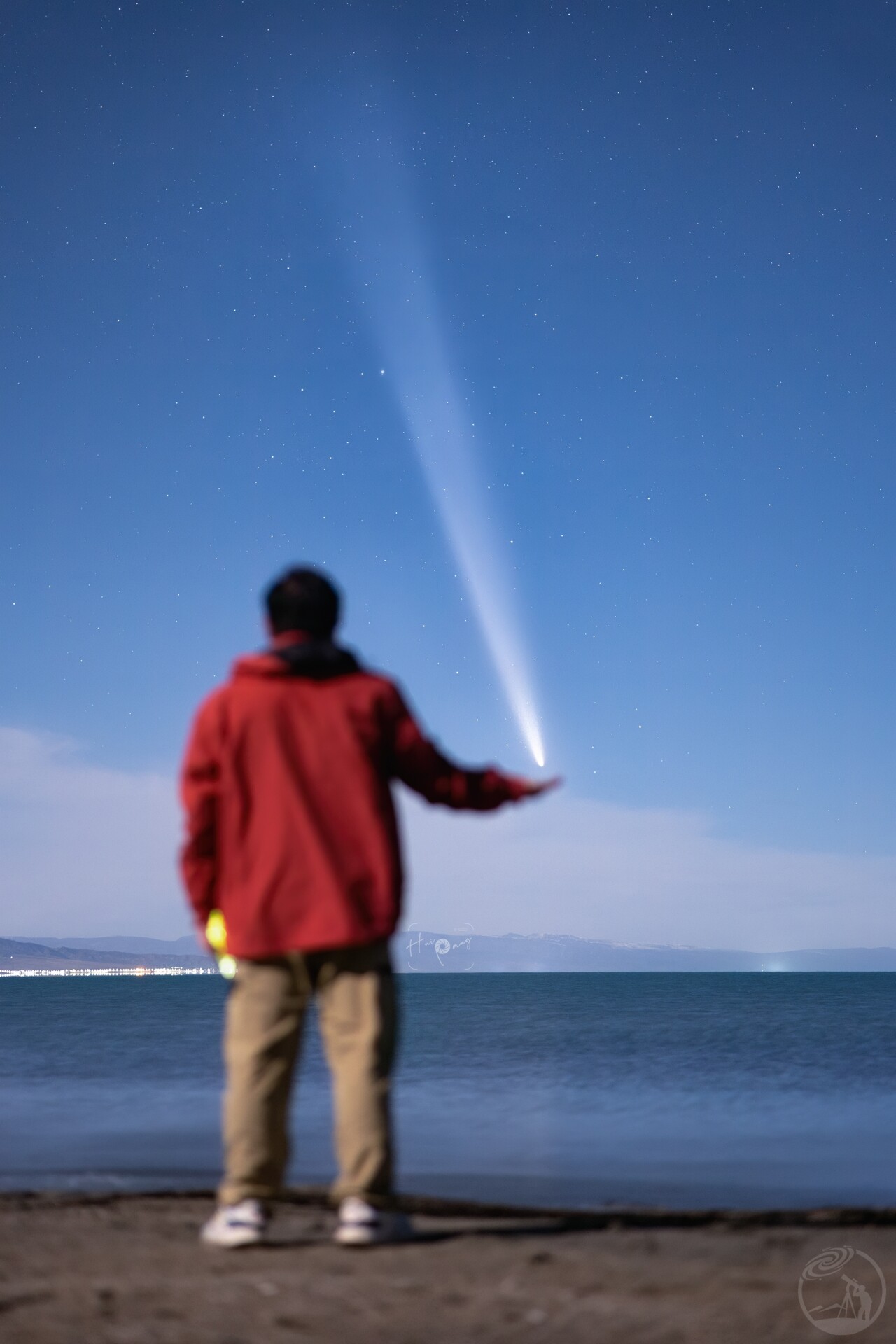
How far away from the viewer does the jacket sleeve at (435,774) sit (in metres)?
4.09

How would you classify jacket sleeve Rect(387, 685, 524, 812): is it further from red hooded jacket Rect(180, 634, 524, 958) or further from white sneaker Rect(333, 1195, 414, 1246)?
white sneaker Rect(333, 1195, 414, 1246)

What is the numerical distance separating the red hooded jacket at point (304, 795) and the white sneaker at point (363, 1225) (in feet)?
2.69

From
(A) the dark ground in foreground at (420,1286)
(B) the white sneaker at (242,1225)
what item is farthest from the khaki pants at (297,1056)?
(A) the dark ground in foreground at (420,1286)

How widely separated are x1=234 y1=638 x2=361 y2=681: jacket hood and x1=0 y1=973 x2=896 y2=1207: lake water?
2.35 meters

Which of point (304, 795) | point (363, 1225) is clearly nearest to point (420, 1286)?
point (363, 1225)

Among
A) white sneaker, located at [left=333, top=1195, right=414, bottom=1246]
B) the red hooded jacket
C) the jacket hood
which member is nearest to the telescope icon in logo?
white sneaker, located at [left=333, top=1195, right=414, bottom=1246]

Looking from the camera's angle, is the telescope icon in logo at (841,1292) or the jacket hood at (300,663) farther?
the jacket hood at (300,663)

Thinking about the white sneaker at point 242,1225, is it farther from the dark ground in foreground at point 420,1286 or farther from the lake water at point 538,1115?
the lake water at point 538,1115

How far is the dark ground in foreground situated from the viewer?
9.57 ft

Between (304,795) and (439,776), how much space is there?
468 millimetres

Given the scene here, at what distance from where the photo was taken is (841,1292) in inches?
135

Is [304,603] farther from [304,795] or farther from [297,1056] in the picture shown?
[297,1056]

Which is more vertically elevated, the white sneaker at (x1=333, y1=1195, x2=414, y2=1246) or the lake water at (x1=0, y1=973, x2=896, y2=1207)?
the white sneaker at (x1=333, y1=1195, x2=414, y2=1246)

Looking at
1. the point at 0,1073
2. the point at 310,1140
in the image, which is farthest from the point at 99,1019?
the point at 310,1140
